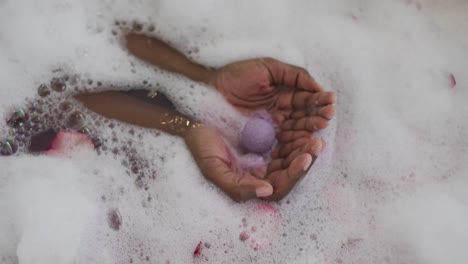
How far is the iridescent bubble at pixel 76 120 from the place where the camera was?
1193 millimetres

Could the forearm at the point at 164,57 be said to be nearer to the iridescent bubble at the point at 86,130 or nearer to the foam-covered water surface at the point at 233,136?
the foam-covered water surface at the point at 233,136

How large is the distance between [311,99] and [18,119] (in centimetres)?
66

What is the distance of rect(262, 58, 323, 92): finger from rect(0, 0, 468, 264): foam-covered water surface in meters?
0.11

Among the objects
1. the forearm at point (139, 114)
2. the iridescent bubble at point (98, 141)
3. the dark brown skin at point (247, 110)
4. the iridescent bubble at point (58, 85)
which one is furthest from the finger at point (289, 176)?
the iridescent bubble at point (58, 85)

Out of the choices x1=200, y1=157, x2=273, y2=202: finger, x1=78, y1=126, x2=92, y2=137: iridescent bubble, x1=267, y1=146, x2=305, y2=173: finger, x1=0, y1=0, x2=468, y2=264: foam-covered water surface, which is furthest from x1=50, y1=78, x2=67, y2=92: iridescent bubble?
x1=267, y1=146, x2=305, y2=173: finger

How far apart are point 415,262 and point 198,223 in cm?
49

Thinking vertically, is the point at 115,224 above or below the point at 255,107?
below

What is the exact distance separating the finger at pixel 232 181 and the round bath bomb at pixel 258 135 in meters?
0.07

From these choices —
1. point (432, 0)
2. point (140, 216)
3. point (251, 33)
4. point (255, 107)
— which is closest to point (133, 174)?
point (140, 216)

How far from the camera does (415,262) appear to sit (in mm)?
1163

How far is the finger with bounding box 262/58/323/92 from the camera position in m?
1.16

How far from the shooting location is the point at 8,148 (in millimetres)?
1150

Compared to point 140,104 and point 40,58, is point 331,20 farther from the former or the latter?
point 40,58

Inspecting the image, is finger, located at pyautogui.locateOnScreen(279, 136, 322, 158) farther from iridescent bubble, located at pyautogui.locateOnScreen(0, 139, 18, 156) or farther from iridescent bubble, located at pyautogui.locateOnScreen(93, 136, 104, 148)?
iridescent bubble, located at pyautogui.locateOnScreen(0, 139, 18, 156)
